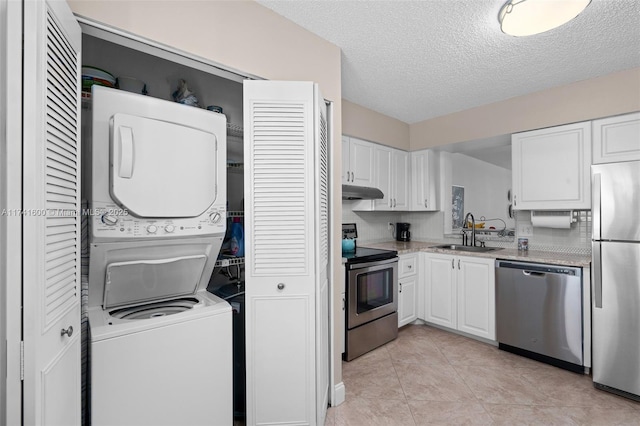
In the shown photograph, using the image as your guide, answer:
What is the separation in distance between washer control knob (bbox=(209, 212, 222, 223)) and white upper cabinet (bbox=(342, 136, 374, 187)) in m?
1.69

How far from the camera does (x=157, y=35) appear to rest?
1426mm

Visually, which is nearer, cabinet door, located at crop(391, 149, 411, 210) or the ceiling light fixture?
the ceiling light fixture

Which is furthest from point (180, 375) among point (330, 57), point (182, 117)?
point (330, 57)

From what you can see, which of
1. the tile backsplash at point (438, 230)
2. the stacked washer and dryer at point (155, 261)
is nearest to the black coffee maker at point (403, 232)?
the tile backsplash at point (438, 230)

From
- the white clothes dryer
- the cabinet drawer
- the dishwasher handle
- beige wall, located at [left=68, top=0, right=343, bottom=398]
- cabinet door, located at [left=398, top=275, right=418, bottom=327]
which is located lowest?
cabinet door, located at [left=398, top=275, right=418, bottom=327]

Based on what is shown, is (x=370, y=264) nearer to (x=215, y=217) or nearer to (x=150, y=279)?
(x=215, y=217)

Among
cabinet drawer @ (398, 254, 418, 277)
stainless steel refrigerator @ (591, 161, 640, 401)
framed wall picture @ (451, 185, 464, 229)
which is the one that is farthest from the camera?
framed wall picture @ (451, 185, 464, 229)

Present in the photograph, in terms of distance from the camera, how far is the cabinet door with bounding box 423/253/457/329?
327 cm

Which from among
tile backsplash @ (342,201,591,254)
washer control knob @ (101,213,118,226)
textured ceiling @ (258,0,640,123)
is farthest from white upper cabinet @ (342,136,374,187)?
washer control knob @ (101,213,118,226)

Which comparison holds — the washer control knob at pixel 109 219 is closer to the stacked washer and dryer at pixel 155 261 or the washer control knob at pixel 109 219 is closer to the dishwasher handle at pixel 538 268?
the stacked washer and dryer at pixel 155 261

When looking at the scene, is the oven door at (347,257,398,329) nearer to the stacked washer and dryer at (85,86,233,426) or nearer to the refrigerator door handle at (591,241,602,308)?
the stacked washer and dryer at (85,86,233,426)

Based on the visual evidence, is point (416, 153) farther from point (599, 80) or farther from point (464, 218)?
point (599, 80)

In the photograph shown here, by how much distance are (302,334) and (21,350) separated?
1.15 meters

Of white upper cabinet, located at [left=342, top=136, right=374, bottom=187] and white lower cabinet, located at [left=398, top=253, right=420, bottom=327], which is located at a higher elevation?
white upper cabinet, located at [left=342, top=136, right=374, bottom=187]
